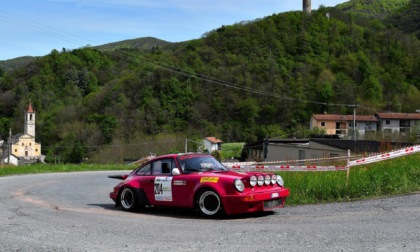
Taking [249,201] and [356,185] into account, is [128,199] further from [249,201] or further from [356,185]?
[356,185]

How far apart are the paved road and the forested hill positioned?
266ft

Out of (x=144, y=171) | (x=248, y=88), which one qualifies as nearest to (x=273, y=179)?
(x=144, y=171)

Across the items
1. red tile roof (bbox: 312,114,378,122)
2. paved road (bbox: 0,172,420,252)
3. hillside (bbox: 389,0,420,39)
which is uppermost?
hillside (bbox: 389,0,420,39)

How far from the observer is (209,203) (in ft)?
33.1

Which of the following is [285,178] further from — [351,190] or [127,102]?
[127,102]

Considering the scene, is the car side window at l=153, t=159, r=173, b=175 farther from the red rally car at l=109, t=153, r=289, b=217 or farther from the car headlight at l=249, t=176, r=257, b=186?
the car headlight at l=249, t=176, r=257, b=186

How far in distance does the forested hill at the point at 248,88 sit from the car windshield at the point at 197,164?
80393mm

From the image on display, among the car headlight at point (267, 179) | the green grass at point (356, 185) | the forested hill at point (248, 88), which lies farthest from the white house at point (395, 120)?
the car headlight at point (267, 179)

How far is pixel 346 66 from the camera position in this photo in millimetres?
112438

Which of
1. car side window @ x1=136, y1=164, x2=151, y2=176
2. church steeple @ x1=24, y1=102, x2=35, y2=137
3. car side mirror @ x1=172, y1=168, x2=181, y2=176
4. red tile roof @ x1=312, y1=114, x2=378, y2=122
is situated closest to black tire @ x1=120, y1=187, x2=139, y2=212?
car side window @ x1=136, y1=164, x2=151, y2=176

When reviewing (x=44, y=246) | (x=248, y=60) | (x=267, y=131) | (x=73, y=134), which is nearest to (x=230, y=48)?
(x=248, y=60)

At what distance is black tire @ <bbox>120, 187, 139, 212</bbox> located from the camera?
38.0 ft

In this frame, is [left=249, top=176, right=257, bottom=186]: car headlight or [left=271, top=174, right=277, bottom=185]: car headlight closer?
[left=249, top=176, right=257, bottom=186]: car headlight

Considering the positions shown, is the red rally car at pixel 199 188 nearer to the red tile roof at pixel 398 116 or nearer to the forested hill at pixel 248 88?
the forested hill at pixel 248 88
